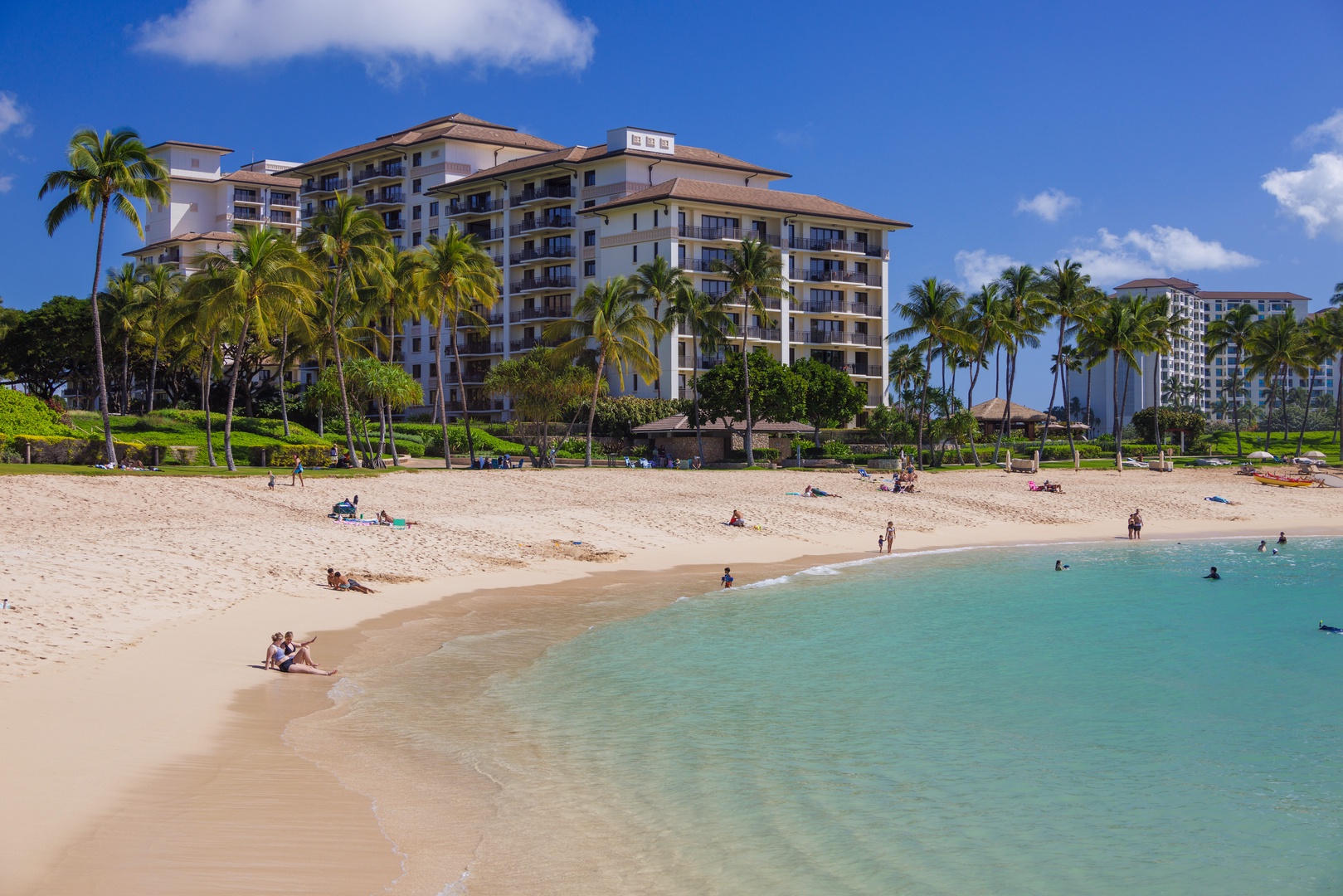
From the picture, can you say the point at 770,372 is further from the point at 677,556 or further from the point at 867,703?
the point at 867,703

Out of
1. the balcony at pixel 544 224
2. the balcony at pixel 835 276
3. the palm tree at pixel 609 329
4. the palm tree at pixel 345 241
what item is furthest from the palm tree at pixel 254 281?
the balcony at pixel 835 276

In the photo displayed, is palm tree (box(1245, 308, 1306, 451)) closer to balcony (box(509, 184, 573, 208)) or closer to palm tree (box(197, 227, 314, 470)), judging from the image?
balcony (box(509, 184, 573, 208))

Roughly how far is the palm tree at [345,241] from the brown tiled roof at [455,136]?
4257 centimetres

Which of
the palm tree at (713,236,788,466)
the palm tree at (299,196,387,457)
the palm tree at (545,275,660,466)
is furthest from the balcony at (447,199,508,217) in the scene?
the palm tree at (299,196,387,457)

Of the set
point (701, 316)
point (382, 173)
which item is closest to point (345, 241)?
point (701, 316)

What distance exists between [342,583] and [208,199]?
108 m

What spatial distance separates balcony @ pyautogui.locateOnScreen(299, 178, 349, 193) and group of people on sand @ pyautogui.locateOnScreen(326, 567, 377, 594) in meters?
83.8

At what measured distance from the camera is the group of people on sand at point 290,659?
52.4ft

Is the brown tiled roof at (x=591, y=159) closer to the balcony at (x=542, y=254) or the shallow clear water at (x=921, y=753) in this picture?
the balcony at (x=542, y=254)

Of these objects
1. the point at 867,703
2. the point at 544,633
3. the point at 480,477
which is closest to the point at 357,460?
the point at 480,477

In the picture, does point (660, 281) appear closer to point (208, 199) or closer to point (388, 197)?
point (388, 197)

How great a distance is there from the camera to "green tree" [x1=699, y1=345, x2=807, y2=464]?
61.1 metres

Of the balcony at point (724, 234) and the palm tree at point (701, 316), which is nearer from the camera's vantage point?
the palm tree at point (701, 316)

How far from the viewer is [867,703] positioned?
16.1 meters
